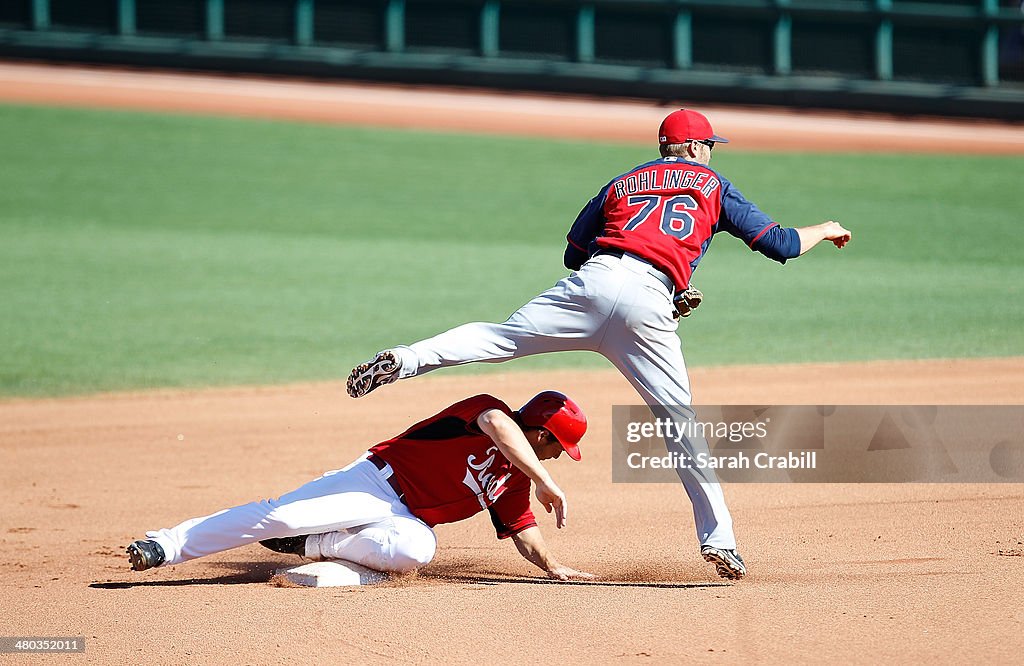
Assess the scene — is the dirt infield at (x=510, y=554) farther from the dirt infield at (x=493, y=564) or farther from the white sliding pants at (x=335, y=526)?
the white sliding pants at (x=335, y=526)

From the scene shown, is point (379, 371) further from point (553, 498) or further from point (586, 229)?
point (586, 229)

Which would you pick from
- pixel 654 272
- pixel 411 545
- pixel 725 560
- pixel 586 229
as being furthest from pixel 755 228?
pixel 411 545

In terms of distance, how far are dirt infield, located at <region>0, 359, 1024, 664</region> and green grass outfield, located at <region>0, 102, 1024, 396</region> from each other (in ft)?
5.00

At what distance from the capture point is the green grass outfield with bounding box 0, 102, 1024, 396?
10.4m

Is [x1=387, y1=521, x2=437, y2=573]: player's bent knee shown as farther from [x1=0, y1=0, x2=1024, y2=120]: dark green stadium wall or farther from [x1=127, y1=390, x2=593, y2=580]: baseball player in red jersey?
[x1=0, y1=0, x2=1024, y2=120]: dark green stadium wall

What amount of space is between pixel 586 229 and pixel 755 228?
2.40ft

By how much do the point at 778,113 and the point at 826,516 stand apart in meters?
15.2

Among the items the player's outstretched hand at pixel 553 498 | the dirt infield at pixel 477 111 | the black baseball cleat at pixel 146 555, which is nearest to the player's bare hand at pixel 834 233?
the player's outstretched hand at pixel 553 498

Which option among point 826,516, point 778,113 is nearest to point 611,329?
point 826,516

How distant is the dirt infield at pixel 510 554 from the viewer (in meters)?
4.09

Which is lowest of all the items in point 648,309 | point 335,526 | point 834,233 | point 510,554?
point 510,554

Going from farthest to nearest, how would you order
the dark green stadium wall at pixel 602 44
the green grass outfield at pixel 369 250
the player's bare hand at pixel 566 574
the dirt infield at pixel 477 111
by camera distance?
the dark green stadium wall at pixel 602 44, the dirt infield at pixel 477 111, the green grass outfield at pixel 369 250, the player's bare hand at pixel 566 574

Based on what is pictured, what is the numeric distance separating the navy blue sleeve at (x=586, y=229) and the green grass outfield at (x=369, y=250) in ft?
15.7

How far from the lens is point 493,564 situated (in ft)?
17.9
